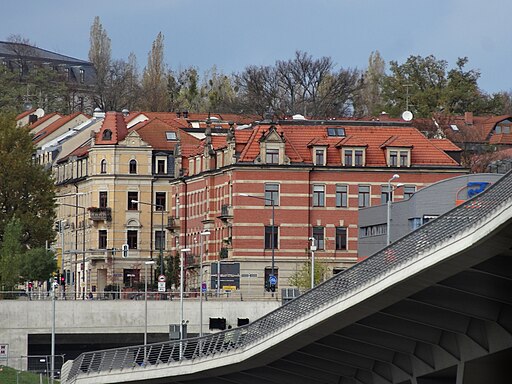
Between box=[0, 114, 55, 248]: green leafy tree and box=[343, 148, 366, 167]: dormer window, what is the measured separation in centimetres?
1778

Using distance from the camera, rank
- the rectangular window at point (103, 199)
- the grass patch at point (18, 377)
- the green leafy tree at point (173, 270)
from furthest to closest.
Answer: the rectangular window at point (103, 199) → the green leafy tree at point (173, 270) → the grass patch at point (18, 377)

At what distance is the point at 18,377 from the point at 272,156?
40.0 metres

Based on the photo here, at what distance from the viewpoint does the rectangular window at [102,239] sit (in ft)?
478

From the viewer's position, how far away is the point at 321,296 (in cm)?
5250

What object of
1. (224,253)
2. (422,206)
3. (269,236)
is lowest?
(224,253)

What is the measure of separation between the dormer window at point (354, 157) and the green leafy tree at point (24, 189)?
17783 mm

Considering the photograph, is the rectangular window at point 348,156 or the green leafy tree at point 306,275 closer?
the green leafy tree at point 306,275

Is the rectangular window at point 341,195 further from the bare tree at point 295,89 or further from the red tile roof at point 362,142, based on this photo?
the bare tree at point 295,89

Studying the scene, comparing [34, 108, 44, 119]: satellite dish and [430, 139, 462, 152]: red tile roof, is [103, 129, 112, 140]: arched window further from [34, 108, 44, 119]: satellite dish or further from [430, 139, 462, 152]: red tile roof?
[34, 108, 44, 119]: satellite dish

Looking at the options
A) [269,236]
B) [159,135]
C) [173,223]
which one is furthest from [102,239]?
[269,236]

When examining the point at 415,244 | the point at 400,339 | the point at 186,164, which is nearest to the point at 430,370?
the point at 400,339

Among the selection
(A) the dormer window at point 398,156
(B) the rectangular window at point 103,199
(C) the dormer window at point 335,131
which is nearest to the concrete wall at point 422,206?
(A) the dormer window at point 398,156

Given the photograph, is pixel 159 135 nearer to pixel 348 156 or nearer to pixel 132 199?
pixel 132 199

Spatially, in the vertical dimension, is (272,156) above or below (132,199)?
above
